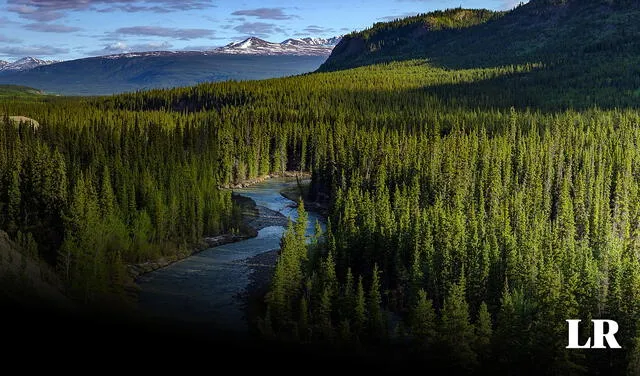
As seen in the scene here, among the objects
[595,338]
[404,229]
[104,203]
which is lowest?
[595,338]

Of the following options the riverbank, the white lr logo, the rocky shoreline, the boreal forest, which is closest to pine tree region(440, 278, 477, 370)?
the boreal forest

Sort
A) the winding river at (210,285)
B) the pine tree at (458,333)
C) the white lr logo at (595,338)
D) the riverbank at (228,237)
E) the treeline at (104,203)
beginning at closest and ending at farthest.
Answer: the white lr logo at (595,338) → the pine tree at (458,333) → the winding river at (210,285) → the treeline at (104,203) → the riverbank at (228,237)

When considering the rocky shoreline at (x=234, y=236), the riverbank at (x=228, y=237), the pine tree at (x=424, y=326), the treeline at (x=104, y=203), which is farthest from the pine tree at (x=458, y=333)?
the rocky shoreline at (x=234, y=236)

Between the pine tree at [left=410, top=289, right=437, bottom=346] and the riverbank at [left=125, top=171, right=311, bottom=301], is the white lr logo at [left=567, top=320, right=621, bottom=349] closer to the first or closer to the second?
the pine tree at [left=410, top=289, right=437, bottom=346]

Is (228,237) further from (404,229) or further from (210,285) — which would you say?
(404,229)

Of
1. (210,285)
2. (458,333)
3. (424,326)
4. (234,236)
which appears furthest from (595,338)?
(234,236)

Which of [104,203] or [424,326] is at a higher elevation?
[104,203]

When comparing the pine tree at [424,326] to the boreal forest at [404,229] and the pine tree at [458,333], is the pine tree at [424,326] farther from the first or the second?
the pine tree at [458,333]

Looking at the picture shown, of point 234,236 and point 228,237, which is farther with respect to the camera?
point 234,236

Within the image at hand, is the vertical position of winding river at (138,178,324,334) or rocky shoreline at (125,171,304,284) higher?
rocky shoreline at (125,171,304,284)
